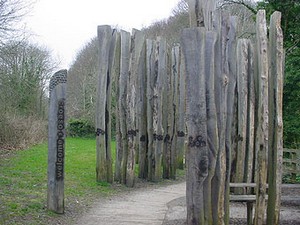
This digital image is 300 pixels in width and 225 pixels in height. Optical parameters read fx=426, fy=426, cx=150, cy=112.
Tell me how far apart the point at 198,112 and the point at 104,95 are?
18.4ft

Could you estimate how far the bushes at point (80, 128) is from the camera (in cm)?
2892

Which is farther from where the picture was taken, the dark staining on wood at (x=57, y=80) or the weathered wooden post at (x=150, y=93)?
the weathered wooden post at (x=150, y=93)

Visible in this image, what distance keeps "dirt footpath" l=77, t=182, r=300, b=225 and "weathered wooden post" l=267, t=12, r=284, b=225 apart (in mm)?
1497

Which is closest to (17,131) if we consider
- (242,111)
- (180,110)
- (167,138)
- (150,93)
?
(180,110)

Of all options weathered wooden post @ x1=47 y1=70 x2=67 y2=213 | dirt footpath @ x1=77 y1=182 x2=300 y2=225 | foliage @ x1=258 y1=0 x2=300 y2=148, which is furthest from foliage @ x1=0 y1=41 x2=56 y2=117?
weathered wooden post @ x1=47 y1=70 x2=67 y2=213

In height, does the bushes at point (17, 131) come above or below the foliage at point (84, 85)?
below

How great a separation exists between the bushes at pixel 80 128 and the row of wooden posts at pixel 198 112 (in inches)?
615

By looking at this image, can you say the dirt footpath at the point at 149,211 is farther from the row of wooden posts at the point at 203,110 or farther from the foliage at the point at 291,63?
the foliage at the point at 291,63

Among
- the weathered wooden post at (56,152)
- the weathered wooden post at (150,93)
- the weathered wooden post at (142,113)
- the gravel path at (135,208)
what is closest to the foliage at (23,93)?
the weathered wooden post at (142,113)

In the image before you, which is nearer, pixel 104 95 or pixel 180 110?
pixel 104 95

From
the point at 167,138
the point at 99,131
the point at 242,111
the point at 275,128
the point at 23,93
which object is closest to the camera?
the point at 275,128

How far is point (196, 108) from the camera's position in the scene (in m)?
4.83

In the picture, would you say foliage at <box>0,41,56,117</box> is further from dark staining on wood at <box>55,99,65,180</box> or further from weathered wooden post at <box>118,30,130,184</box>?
dark staining on wood at <box>55,99,65,180</box>

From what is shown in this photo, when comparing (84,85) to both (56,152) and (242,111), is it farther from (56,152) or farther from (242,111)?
(56,152)
